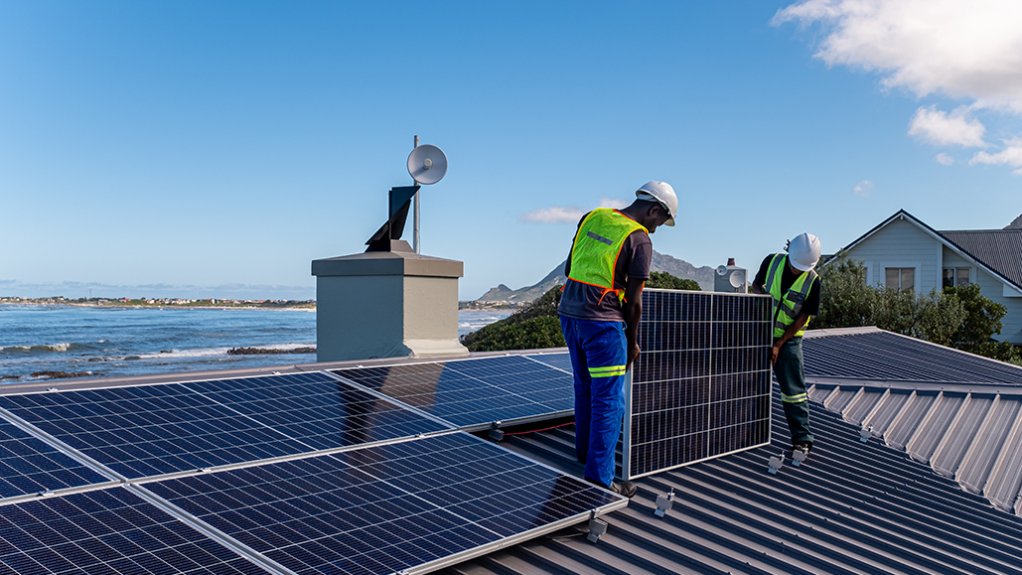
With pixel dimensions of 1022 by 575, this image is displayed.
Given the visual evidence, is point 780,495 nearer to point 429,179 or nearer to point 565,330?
point 565,330

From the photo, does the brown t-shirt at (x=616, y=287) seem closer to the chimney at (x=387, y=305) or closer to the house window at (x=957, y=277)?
the chimney at (x=387, y=305)

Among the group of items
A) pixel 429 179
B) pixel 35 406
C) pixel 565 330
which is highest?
pixel 429 179

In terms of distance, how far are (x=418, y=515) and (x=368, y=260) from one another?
5895mm

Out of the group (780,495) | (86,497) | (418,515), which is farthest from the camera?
(780,495)

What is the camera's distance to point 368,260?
33.5 ft

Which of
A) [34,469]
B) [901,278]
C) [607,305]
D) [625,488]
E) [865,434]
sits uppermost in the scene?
[901,278]

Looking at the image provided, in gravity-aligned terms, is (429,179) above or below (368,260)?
above

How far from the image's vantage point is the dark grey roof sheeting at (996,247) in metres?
38.3

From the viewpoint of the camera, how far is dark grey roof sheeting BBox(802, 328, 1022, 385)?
42.8 ft

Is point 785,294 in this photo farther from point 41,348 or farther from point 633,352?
point 41,348

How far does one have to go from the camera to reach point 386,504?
15.6ft

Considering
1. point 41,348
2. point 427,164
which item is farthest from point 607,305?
point 41,348

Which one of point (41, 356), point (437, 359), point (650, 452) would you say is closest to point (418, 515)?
point (650, 452)

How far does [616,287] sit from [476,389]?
2.30 m
